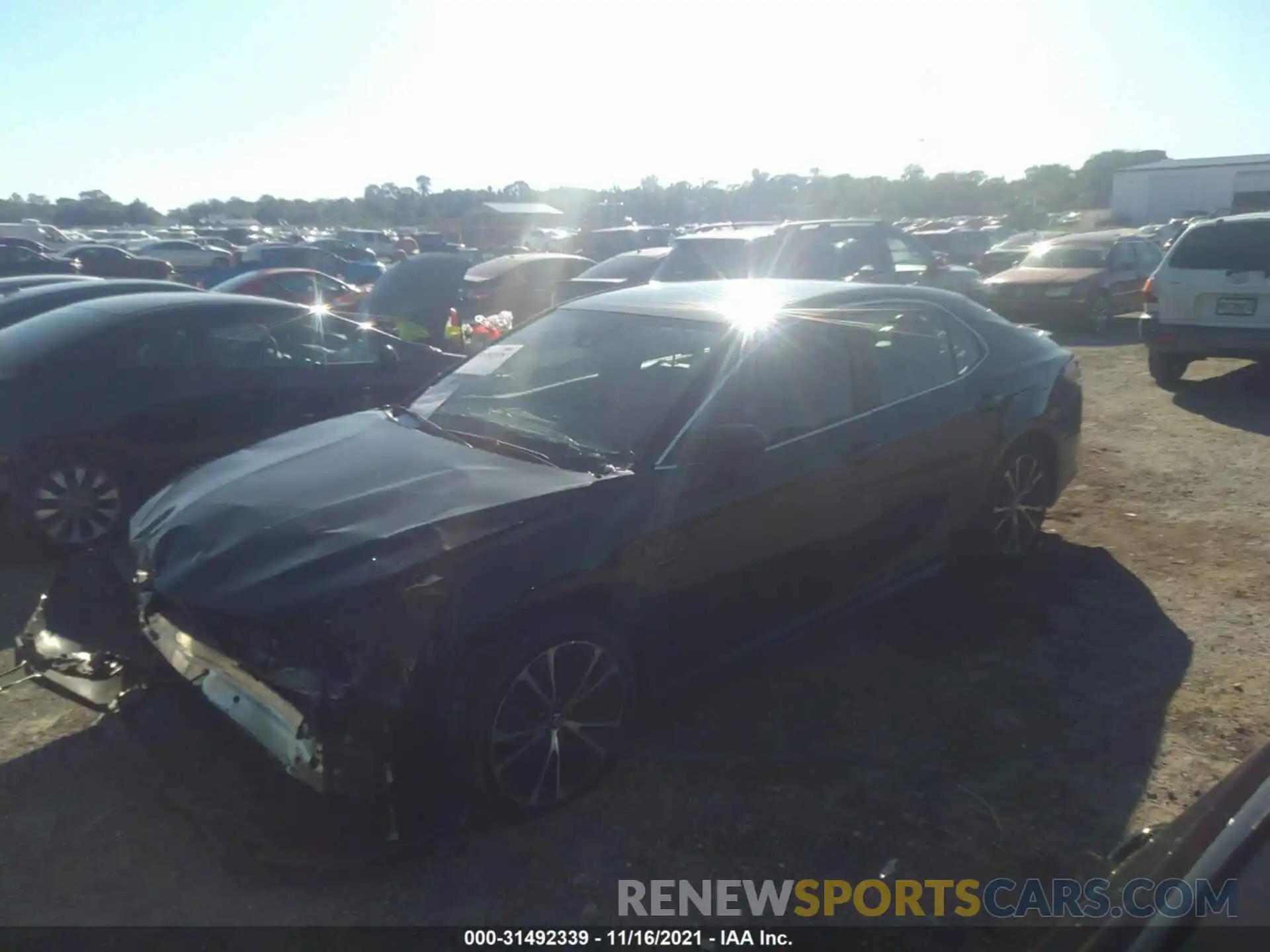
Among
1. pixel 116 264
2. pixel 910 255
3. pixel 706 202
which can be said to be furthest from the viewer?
pixel 706 202

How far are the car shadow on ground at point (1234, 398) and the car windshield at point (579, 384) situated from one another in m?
6.18

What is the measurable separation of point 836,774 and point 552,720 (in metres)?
1.09

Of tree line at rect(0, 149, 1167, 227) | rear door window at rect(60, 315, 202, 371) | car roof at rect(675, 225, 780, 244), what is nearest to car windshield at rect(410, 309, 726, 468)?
rear door window at rect(60, 315, 202, 371)

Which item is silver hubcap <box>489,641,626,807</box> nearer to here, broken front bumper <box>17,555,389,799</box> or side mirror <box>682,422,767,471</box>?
broken front bumper <box>17,555,389,799</box>

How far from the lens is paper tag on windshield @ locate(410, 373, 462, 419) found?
4.50m

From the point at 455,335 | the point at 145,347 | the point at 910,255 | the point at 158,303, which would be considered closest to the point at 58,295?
the point at 455,335

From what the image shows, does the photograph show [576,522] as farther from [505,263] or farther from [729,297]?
[505,263]

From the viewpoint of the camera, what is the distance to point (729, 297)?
462 cm

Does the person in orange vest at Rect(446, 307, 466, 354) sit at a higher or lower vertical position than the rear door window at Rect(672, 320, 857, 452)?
lower

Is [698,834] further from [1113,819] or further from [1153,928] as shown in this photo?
[1153,928]

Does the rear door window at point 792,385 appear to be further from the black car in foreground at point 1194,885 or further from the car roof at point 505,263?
the car roof at point 505,263

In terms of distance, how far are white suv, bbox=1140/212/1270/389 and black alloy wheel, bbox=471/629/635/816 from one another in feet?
27.4

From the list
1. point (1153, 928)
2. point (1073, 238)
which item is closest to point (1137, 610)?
point (1153, 928)

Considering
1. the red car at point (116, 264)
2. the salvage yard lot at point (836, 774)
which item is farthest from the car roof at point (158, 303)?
the red car at point (116, 264)
